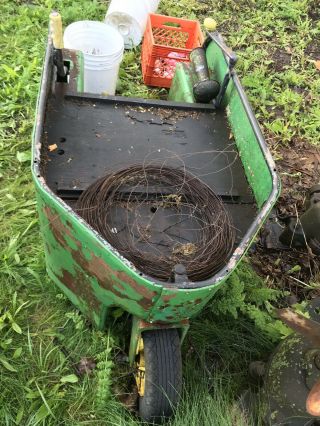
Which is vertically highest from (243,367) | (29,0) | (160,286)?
(160,286)

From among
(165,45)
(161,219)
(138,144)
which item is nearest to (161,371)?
(161,219)

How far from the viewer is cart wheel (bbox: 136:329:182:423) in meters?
2.10

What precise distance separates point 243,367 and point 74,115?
1.92m

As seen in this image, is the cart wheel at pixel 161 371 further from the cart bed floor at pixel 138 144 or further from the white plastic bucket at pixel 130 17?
the white plastic bucket at pixel 130 17

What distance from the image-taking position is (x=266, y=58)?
495 centimetres

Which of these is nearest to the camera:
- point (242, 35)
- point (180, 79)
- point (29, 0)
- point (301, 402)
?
point (301, 402)

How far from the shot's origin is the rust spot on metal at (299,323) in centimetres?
160

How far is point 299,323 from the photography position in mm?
1620

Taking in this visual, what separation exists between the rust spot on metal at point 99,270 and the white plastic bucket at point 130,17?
3.14 metres

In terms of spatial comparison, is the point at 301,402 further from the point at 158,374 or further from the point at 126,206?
the point at 126,206

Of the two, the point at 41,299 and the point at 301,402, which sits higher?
the point at 301,402

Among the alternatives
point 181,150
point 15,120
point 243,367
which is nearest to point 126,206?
point 181,150

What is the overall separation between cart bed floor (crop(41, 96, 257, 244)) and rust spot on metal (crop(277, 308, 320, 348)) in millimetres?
844

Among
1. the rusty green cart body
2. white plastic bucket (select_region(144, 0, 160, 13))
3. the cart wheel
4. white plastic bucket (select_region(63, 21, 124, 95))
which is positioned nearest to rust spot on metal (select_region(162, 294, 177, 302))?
the rusty green cart body
